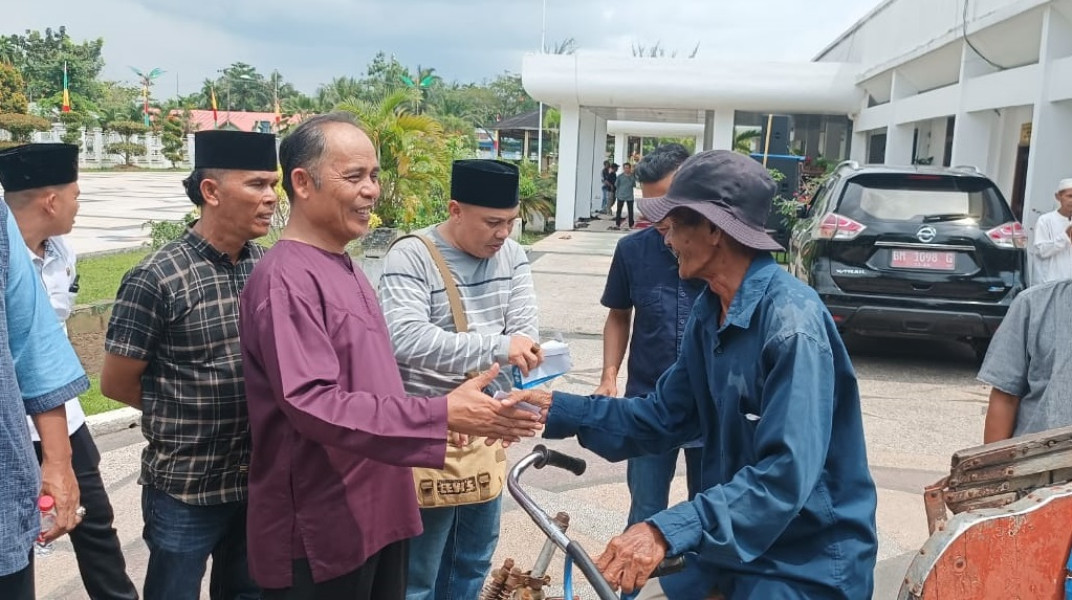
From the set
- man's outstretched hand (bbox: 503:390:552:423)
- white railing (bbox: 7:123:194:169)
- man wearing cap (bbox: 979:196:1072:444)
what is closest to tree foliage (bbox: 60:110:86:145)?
white railing (bbox: 7:123:194:169)

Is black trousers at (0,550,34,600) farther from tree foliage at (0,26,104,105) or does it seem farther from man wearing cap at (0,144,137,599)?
tree foliage at (0,26,104,105)

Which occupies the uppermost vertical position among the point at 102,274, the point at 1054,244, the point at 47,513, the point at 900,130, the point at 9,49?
the point at 9,49

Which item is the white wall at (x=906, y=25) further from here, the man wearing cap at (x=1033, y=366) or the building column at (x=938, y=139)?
the man wearing cap at (x=1033, y=366)

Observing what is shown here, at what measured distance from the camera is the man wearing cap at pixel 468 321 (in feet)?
9.18

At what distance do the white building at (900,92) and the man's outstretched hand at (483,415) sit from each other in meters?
9.09

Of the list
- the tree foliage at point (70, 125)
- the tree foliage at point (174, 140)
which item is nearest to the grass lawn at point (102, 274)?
the tree foliage at point (70, 125)

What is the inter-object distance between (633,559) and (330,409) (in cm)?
75

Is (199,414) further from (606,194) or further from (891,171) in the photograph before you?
(606,194)

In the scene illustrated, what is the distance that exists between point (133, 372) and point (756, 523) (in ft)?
6.17

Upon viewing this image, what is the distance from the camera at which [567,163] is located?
65.4 feet

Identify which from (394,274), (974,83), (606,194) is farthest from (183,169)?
(394,274)

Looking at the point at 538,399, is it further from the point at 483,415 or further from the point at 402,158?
the point at 402,158

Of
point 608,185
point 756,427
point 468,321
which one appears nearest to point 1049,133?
point 468,321

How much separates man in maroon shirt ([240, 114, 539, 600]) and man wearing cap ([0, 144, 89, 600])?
47 centimetres
